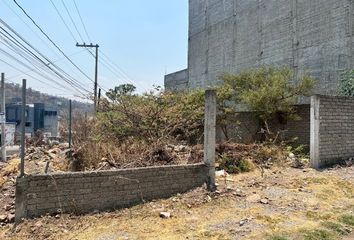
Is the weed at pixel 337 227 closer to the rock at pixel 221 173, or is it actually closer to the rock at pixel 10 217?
the rock at pixel 221 173

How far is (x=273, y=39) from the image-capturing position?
19.2 meters

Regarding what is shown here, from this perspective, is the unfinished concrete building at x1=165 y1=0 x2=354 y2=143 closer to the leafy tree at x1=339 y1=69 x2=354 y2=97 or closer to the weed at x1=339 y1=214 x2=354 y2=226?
the leafy tree at x1=339 y1=69 x2=354 y2=97

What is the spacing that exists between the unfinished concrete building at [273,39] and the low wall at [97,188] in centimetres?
893

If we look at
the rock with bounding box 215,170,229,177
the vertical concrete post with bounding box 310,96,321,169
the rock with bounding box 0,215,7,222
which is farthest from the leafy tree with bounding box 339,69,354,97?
the rock with bounding box 0,215,7,222

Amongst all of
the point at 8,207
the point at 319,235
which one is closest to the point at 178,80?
the point at 8,207

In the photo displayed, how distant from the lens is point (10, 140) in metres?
19.9

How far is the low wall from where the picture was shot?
5.55 meters

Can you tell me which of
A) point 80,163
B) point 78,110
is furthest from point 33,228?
point 78,110

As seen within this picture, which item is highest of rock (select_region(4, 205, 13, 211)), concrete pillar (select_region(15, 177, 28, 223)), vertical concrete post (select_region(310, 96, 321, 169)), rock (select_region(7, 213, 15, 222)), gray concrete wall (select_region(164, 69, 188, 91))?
gray concrete wall (select_region(164, 69, 188, 91))

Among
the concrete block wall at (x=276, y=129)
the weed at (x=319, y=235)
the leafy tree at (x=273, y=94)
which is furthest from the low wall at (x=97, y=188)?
the concrete block wall at (x=276, y=129)

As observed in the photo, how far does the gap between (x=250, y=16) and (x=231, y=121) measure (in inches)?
332

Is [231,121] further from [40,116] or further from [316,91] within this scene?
[40,116]

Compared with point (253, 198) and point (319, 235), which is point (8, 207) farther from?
point (319, 235)

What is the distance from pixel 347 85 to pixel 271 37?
7.25 m
